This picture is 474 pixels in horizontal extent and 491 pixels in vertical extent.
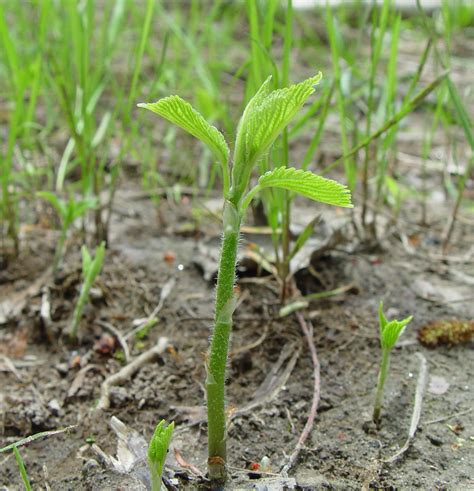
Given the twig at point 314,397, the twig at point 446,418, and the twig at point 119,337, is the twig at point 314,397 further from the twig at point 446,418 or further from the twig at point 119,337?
the twig at point 119,337

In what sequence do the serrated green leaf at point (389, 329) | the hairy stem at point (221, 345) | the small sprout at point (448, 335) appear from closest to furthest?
the hairy stem at point (221, 345), the serrated green leaf at point (389, 329), the small sprout at point (448, 335)

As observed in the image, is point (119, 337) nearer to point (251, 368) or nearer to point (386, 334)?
point (251, 368)

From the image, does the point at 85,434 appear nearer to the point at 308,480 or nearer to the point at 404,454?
the point at 308,480

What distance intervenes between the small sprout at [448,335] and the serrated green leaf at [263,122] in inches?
30.1

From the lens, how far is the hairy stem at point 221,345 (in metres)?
0.97

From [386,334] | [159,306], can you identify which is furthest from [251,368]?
[386,334]

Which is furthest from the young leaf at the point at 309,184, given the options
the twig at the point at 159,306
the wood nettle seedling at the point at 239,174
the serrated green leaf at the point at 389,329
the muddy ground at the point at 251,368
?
the twig at the point at 159,306

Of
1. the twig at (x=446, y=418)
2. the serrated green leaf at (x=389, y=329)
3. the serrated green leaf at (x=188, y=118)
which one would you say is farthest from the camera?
the twig at (x=446, y=418)

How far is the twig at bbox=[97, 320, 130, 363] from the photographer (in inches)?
60.6

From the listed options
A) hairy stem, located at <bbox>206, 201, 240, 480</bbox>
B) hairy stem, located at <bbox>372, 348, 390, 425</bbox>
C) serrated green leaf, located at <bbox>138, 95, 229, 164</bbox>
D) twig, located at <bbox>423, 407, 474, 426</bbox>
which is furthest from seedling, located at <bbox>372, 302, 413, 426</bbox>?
serrated green leaf, located at <bbox>138, 95, 229, 164</bbox>

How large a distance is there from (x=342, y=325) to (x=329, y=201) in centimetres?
74

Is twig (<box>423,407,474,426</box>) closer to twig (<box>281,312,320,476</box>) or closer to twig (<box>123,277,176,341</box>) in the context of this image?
twig (<box>281,312,320,476</box>)

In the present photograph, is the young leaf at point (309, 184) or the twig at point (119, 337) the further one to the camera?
the twig at point (119, 337)

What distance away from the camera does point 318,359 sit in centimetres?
149
